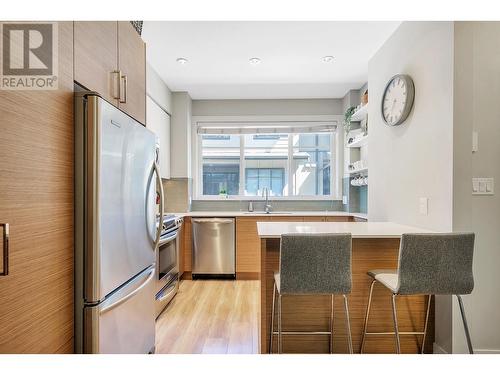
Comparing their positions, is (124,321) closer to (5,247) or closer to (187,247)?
(5,247)

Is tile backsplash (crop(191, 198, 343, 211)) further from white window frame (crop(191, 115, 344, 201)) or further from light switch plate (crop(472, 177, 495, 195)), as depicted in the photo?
light switch plate (crop(472, 177, 495, 195))

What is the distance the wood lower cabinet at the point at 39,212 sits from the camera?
0.99m

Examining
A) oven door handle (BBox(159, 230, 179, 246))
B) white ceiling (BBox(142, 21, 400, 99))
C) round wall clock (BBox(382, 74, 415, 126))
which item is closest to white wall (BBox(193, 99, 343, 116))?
white ceiling (BBox(142, 21, 400, 99))

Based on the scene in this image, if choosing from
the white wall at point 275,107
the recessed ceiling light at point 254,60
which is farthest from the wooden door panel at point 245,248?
the recessed ceiling light at point 254,60

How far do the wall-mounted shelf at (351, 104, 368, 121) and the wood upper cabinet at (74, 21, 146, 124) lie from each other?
8.55 feet

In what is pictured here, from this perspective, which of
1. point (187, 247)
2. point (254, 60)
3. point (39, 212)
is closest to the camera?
point (39, 212)

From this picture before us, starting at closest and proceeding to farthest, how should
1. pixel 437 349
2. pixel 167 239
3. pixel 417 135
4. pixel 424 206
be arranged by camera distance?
pixel 437 349, pixel 424 206, pixel 417 135, pixel 167 239

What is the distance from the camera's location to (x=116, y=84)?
5.43 feet

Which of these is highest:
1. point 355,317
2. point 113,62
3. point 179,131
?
point 179,131

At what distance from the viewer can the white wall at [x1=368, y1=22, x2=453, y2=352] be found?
77.6 inches

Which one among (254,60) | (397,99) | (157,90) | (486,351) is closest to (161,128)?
(157,90)

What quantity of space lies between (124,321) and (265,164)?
11.9ft

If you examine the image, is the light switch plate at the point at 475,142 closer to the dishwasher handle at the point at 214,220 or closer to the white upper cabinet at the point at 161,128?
the dishwasher handle at the point at 214,220
